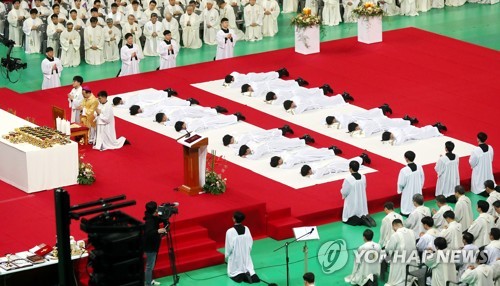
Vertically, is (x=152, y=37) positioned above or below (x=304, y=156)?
above

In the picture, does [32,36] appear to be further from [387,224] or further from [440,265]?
[440,265]

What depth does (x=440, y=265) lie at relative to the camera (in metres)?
19.3

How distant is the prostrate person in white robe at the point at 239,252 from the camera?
19.8 m

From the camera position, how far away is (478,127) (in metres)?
26.2

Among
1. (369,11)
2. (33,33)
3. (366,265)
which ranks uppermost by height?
(369,11)

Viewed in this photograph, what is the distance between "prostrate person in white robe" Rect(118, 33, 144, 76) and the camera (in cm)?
3011

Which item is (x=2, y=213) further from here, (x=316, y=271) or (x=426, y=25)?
(x=426, y=25)

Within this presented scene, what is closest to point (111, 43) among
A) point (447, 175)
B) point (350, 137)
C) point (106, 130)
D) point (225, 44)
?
point (225, 44)

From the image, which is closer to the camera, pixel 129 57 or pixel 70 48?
pixel 129 57

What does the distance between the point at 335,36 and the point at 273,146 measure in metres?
10.1

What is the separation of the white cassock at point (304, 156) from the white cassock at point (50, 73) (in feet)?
23.1

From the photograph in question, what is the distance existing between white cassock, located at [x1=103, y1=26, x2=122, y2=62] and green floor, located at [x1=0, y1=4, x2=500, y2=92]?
0.98 feet

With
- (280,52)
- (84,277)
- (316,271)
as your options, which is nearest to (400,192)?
(316,271)

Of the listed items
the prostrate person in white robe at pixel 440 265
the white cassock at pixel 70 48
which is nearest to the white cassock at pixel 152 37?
the white cassock at pixel 70 48
